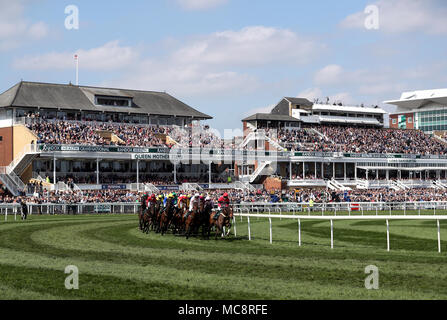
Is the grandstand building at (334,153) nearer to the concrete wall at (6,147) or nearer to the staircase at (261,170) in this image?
the staircase at (261,170)

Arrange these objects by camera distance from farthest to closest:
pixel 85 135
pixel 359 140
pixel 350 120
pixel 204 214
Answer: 1. pixel 350 120
2. pixel 359 140
3. pixel 85 135
4. pixel 204 214

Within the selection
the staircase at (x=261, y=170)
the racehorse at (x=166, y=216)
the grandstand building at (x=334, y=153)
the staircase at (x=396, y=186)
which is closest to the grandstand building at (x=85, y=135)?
the staircase at (x=261, y=170)

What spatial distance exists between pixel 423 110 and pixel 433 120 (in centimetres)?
218

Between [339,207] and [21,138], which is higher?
[21,138]

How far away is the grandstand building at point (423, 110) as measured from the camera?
88.8 metres

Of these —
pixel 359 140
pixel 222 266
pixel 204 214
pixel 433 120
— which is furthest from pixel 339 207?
pixel 433 120

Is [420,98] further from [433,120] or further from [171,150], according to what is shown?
[171,150]

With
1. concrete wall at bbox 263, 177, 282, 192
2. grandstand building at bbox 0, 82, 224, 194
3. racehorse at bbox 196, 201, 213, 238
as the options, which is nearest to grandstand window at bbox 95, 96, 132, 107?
grandstand building at bbox 0, 82, 224, 194

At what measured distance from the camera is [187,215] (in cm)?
2166

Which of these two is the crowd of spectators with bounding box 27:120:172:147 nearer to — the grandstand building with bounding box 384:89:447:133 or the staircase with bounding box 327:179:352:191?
the staircase with bounding box 327:179:352:191

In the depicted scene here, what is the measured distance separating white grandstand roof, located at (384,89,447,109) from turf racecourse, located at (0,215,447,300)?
231 ft

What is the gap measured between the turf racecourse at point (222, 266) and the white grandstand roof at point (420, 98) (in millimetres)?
70490

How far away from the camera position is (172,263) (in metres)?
14.2

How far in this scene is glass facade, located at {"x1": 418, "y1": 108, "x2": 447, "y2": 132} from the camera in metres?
88.4
